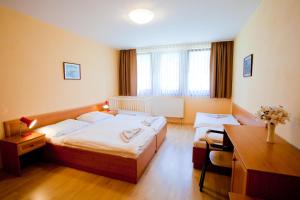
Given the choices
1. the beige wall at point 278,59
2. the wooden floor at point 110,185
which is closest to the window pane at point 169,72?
the beige wall at point 278,59

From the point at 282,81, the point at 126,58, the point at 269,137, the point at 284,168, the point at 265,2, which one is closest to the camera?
the point at 284,168

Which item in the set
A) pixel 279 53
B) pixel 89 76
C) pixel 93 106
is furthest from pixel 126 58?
pixel 279 53

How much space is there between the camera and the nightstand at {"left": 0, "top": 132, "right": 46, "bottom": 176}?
2.23 meters

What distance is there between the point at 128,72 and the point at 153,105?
1.48m

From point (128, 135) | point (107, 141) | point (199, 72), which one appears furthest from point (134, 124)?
point (199, 72)

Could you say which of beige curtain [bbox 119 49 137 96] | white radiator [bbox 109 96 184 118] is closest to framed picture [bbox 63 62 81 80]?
white radiator [bbox 109 96 184 118]

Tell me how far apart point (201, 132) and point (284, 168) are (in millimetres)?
1788

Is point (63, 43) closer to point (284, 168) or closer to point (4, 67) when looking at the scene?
point (4, 67)

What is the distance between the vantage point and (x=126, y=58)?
5355 millimetres

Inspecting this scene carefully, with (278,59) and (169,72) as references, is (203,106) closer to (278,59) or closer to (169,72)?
(169,72)

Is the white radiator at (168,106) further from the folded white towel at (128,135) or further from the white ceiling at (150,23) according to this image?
the folded white towel at (128,135)

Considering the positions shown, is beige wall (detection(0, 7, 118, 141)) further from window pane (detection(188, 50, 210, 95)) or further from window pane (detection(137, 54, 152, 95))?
window pane (detection(188, 50, 210, 95))

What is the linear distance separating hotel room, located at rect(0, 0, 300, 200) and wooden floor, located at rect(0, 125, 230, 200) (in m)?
0.02

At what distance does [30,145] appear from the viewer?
2393 mm
